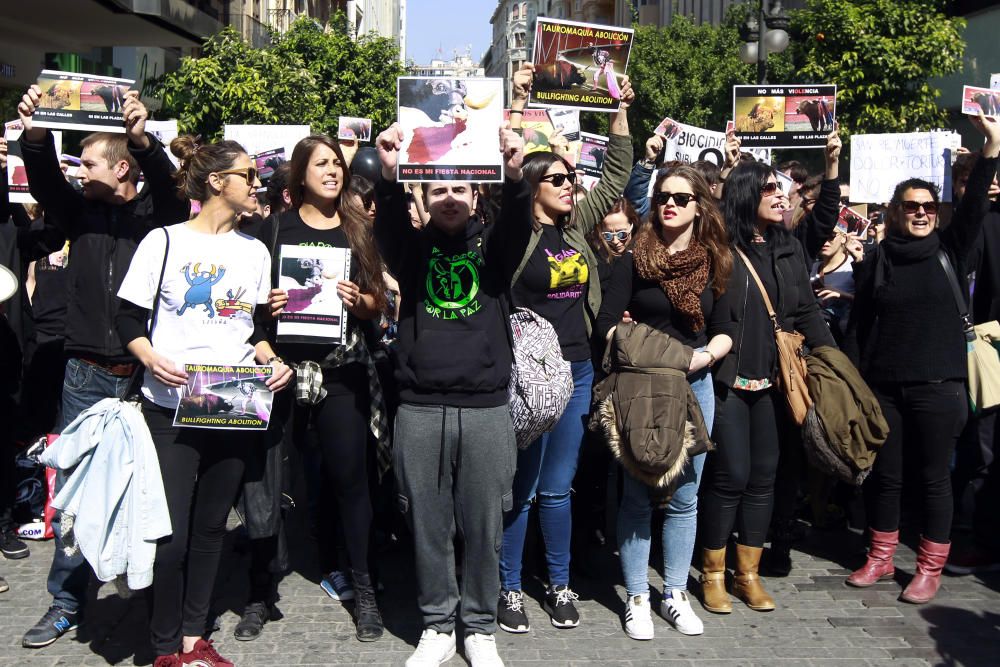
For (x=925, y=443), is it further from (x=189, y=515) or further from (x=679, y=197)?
(x=189, y=515)

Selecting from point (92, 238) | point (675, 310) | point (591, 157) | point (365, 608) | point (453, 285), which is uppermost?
point (591, 157)

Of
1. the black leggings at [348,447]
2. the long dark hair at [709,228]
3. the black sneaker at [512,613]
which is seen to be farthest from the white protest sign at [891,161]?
the black leggings at [348,447]

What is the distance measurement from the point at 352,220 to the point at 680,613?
7.85ft

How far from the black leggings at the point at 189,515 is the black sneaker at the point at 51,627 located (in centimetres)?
65

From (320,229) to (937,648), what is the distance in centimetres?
337

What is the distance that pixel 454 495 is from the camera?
4523 millimetres

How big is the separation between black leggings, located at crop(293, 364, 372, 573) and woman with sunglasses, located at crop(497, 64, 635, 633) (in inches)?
26.8

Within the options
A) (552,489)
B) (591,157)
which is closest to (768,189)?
(552,489)

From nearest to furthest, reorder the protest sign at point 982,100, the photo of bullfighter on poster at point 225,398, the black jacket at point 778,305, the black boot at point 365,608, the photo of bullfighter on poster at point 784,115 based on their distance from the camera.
→ the photo of bullfighter on poster at point 225,398, the black boot at point 365,608, the black jacket at point 778,305, the protest sign at point 982,100, the photo of bullfighter on poster at point 784,115

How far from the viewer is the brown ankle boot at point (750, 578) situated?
5270mm

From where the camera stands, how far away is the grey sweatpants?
439cm

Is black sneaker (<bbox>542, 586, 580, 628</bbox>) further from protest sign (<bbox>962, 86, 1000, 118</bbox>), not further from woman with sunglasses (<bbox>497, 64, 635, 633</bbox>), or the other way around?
protest sign (<bbox>962, 86, 1000, 118</bbox>)

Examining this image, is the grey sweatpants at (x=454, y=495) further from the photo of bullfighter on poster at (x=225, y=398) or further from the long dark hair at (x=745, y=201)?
the long dark hair at (x=745, y=201)

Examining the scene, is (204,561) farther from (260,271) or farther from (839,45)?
(839,45)
